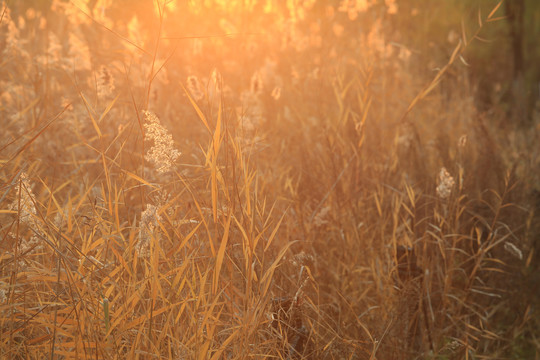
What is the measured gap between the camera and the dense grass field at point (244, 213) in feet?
4.13

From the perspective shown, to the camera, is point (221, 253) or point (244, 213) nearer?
point (221, 253)

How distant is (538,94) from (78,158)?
17.1 ft

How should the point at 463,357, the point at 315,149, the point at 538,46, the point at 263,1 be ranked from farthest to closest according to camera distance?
the point at 538,46, the point at 263,1, the point at 315,149, the point at 463,357

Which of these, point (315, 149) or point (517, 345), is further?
point (315, 149)

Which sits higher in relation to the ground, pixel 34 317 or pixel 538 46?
pixel 34 317

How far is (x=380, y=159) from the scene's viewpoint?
2664mm

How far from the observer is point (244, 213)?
4.41 feet

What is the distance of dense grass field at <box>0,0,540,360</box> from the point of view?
1.26 m

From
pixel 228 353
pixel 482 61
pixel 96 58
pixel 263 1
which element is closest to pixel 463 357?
pixel 228 353

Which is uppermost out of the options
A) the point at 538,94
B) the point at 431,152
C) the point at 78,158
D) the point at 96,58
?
the point at 96,58

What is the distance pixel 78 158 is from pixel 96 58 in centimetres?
78

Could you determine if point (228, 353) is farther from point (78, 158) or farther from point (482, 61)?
point (482, 61)

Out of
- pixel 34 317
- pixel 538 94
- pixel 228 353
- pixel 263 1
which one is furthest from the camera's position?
pixel 538 94

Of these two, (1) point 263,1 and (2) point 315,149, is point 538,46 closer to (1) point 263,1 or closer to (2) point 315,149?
(1) point 263,1
